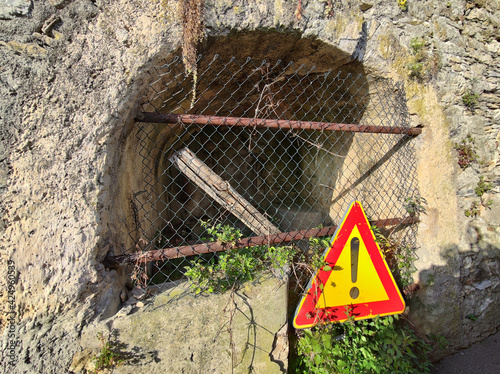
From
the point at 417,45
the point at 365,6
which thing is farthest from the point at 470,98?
the point at 365,6

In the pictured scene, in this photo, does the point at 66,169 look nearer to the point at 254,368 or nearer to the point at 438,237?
the point at 254,368

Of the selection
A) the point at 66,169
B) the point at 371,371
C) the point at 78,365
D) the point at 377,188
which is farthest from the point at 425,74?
the point at 78,365

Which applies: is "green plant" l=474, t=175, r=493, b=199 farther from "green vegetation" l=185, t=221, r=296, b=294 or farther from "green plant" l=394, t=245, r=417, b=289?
"green vegetation" l=185, t=221, r=296, b=294

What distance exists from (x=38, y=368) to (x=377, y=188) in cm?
270

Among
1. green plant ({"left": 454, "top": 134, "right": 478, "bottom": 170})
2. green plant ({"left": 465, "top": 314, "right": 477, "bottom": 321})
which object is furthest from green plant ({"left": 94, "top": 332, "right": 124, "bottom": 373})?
green plant ({"left": 454, "top": 134, "right": 478, "bottom": 170})

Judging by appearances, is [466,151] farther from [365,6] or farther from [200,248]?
[200,248]

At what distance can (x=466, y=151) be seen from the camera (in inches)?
82.3

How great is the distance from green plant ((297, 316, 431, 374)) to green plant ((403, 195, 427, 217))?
0.81 metres

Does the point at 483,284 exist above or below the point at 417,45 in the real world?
below

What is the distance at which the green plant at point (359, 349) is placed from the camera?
5.47 feet

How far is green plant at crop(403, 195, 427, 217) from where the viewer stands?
2170mm

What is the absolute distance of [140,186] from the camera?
2152mm

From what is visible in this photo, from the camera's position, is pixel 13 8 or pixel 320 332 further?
pixel 320 332

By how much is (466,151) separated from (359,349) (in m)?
1.66
